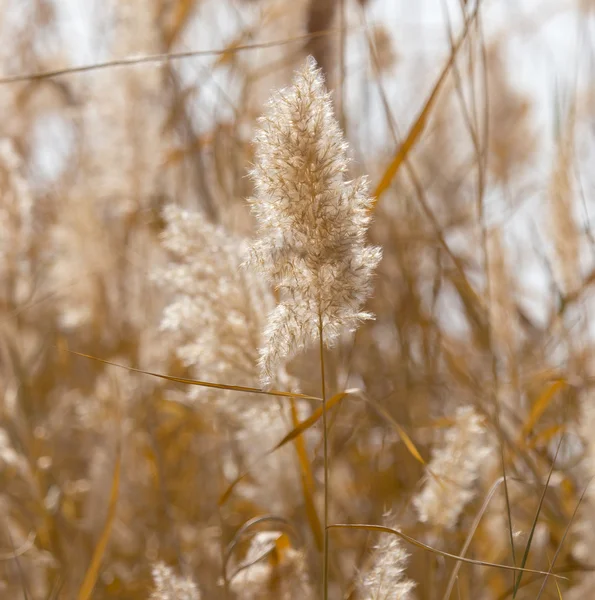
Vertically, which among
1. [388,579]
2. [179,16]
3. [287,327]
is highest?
[179,16]

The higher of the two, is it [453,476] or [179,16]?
[179,16]

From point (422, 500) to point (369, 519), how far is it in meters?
0.42

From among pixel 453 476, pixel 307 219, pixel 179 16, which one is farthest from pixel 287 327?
pixel 179 16

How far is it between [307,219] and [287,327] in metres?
0.08

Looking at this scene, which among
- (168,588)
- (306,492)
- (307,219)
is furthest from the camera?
(306,492)

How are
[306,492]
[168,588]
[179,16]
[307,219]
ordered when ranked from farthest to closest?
1. [179,16]
2. [306,492]
3. [168,588]
4. [307,219]

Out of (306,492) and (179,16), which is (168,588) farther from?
Answer: (179,16)

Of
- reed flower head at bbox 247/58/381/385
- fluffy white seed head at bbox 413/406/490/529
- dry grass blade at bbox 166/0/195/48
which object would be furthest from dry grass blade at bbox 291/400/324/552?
dry grass blade at bbox 166/0/195/48

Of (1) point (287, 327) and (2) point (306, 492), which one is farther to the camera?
(2) point (306, 492)

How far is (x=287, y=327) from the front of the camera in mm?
539

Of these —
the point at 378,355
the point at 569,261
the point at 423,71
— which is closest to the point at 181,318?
the point at 569,261

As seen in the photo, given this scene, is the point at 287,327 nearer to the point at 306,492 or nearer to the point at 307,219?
the point at 307,219

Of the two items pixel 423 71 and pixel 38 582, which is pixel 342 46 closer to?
pixel 38 582

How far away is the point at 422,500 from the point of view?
861mm
